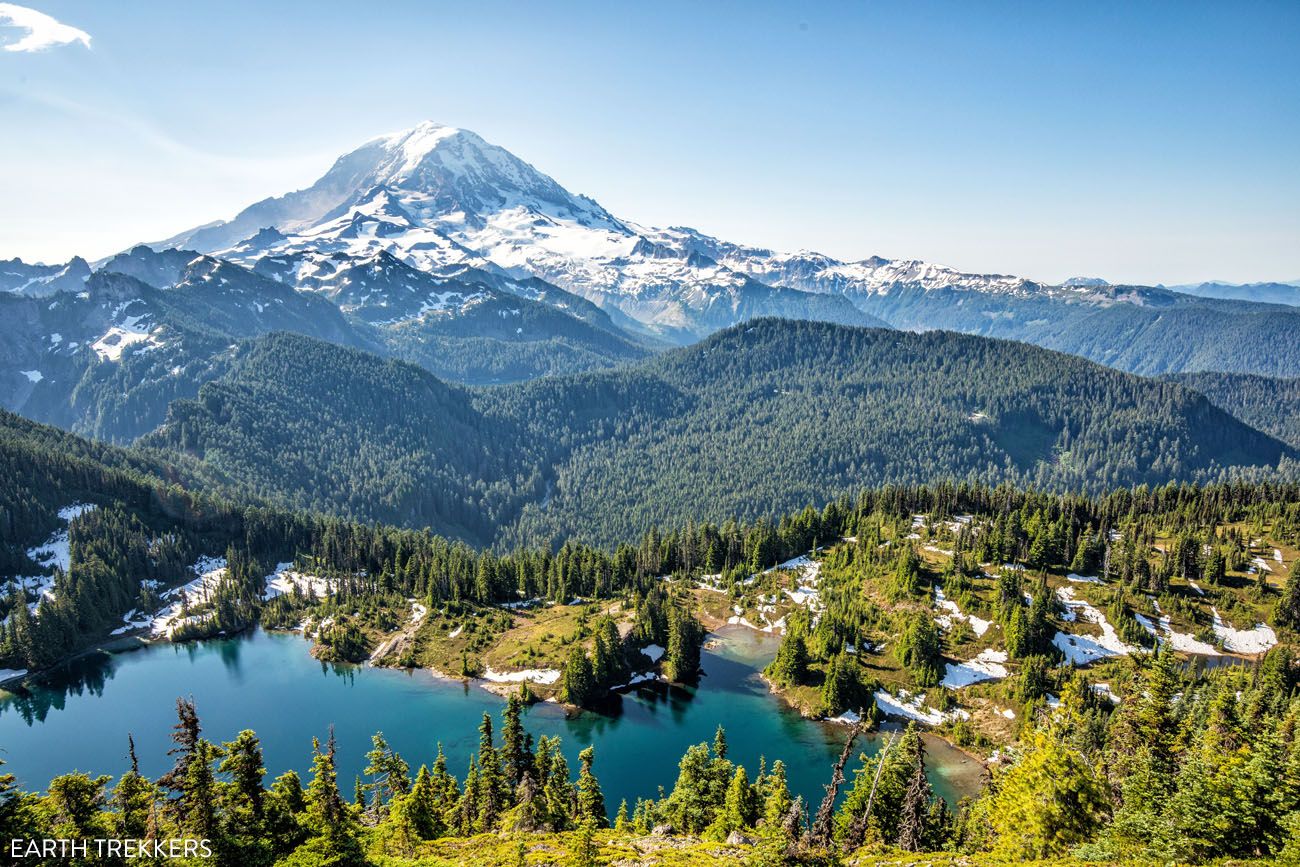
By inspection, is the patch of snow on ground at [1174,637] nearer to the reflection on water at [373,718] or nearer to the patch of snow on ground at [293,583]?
the reflection on water at [373,718]

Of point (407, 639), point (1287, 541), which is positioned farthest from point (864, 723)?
point (1287, 541)

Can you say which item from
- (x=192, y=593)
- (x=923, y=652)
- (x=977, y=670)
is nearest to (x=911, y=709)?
(x=923, y=652)

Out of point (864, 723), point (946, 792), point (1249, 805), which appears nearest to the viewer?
point (1249, 805)

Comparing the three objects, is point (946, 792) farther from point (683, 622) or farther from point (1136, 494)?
point (1136, 494)

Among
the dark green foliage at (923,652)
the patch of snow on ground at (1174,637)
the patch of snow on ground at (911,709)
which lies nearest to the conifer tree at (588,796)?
the patch of snow on ground at (911,709)

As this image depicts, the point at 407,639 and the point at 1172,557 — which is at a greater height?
the point at 1172,557

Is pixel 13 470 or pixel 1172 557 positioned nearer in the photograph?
pixel 1172 557
